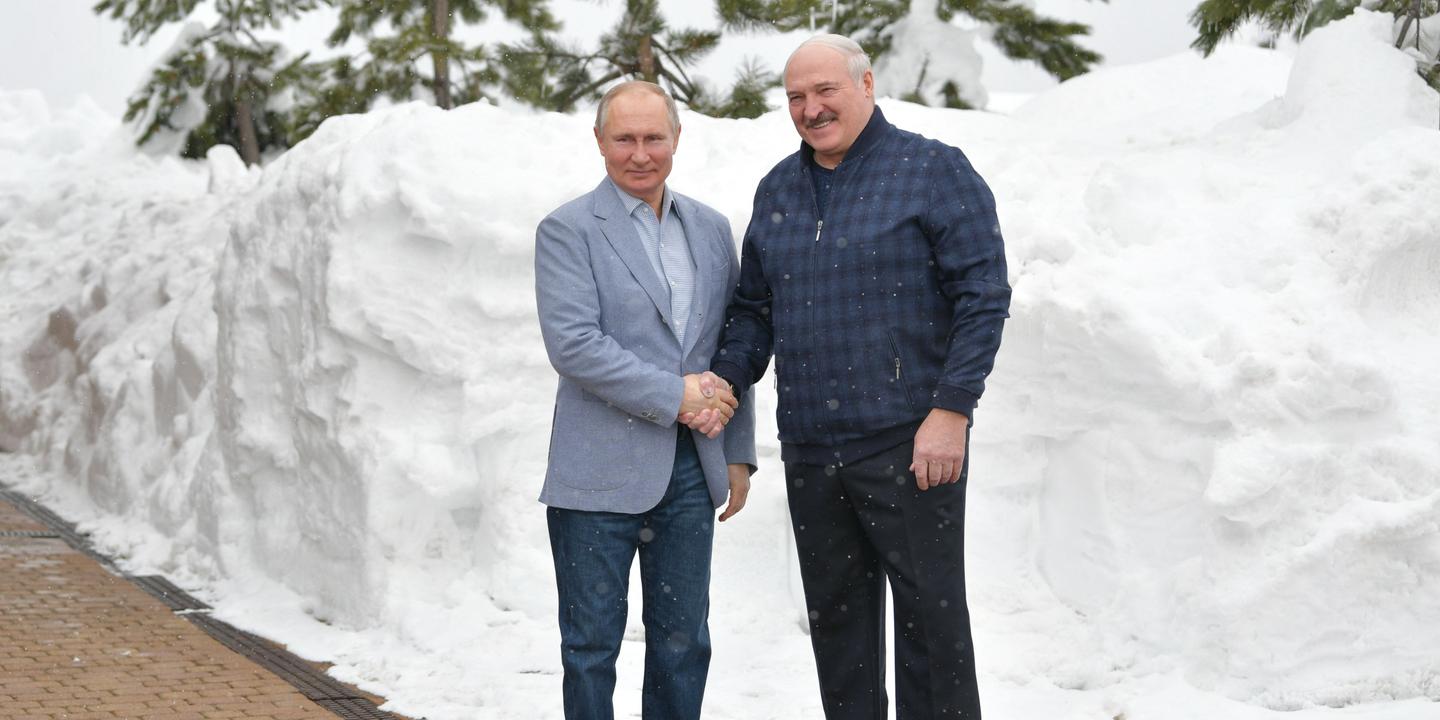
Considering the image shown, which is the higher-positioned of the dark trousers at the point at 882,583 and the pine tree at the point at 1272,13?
the pine tree at the point at 1272,13

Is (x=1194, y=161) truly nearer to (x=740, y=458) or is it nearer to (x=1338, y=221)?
(x=1338, y=221)

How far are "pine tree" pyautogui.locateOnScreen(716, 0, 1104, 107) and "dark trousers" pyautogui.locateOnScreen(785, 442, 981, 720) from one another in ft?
19.9

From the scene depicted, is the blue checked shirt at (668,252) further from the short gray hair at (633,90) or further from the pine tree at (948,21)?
the pine tree at (948,21)

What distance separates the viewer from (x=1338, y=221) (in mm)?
5164

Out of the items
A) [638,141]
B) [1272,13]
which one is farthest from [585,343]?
[1272,13]

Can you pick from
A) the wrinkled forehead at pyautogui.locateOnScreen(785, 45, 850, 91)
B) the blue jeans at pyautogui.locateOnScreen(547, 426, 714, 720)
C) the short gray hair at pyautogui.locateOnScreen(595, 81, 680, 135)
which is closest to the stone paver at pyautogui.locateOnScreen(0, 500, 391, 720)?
the blue jeans at pyautogui.locateOnScreen(547, 426, 714, 720)

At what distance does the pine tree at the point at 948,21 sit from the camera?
365 inches

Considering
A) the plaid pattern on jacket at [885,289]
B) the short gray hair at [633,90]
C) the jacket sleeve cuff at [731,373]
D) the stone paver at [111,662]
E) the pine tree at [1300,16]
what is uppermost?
the pine tree at [1300,16]

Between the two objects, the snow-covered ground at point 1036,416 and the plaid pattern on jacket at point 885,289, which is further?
the snow-covered ground at point 1036,416

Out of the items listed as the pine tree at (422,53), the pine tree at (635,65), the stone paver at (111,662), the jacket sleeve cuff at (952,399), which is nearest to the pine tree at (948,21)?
the pine tree at (635,65)

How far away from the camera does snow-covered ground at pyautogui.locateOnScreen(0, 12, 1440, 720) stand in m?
Answer: 4.62

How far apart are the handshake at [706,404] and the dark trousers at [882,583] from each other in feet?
0.76

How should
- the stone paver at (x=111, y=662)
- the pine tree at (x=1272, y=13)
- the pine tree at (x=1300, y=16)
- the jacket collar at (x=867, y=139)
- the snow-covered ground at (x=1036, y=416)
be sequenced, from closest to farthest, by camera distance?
the jacket collar at (x=867, y=139) < the snow-covered ground at (x=1036, y=416) < the stone paver at (x=111, y=662) < the pine tree at (x=1300, y=16) < the pine tree at (x=1272, y=13)

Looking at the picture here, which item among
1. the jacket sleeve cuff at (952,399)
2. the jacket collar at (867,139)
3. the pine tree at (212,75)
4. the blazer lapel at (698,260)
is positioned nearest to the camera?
the jacket sleeve cuff at (952,399)
